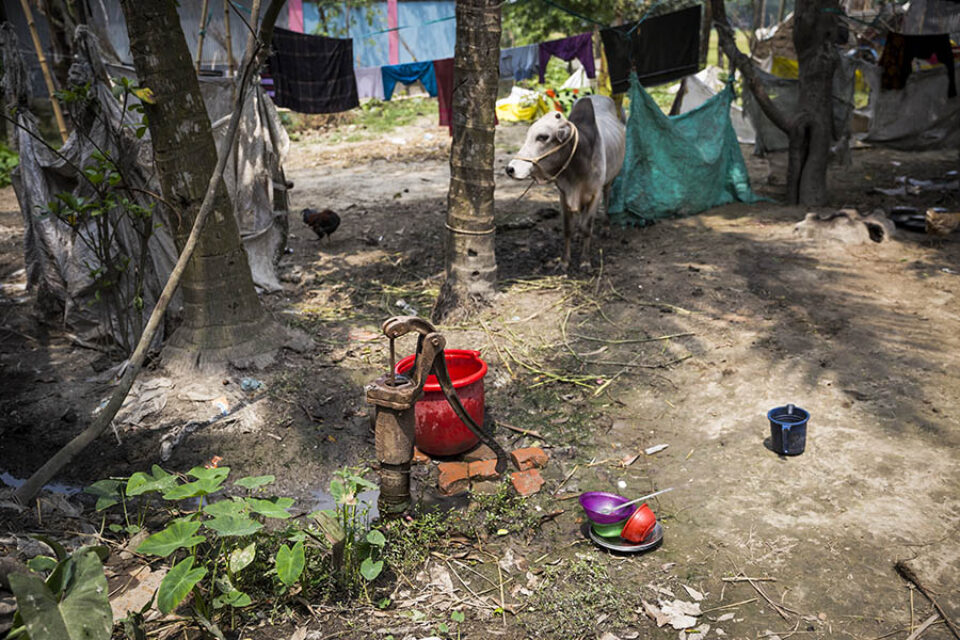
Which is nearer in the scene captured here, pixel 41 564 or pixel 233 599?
pixel 41 564

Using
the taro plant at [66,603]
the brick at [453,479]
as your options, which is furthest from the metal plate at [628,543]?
the taro plant at [66,603]

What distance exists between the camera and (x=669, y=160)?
844 cm

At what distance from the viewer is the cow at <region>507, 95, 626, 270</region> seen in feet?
20.0

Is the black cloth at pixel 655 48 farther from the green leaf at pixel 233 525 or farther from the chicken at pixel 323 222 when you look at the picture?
the green leaf at pixel 233 525

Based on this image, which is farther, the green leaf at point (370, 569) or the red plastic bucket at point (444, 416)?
the red plastic bucket at point (444, 416)

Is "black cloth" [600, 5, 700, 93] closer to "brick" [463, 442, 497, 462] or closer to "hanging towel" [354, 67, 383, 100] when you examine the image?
"hanging towel" [354, 67, 383, 100]

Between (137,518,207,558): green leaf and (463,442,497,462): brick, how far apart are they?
1870 mm

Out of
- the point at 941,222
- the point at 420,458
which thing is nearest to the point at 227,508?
the point at 420,458

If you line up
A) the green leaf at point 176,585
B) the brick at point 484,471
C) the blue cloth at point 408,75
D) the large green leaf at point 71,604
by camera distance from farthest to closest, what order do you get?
the blue cloth at point 408,75 < the brick at point 484,471 < the green leaf at point 176,585 < the large green leaf at point 71,604

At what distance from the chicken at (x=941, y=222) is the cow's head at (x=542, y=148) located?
12.8 feet

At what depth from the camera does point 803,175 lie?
8.84 meters

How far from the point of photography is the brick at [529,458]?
3.92 m

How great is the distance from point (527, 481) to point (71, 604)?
87.4 inches

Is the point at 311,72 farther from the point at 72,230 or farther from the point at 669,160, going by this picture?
the point at 72,230
